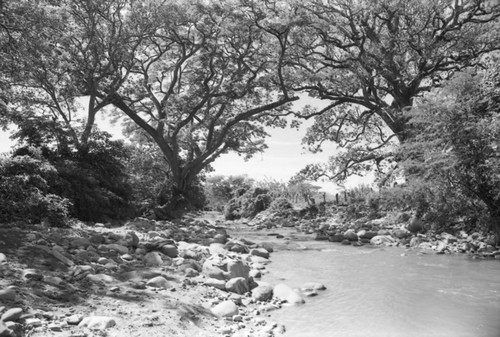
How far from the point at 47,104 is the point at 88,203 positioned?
7.05 metres

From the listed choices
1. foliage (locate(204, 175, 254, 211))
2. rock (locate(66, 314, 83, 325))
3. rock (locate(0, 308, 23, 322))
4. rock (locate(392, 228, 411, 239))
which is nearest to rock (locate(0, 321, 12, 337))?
rock (locate(0, 308, 23, 322))

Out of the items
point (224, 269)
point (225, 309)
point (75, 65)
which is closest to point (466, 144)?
point (224, 269)

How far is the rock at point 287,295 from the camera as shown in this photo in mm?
5162

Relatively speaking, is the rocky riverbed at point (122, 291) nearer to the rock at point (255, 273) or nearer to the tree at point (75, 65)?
the rock at point (255, 273)

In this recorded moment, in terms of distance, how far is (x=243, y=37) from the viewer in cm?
1677

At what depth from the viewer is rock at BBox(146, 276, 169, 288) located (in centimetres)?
497

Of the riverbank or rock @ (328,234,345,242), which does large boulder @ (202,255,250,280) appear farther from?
rock @ (328,234,345,242)

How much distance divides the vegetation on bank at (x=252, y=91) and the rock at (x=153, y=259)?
3.04m

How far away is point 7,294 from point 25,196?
15.9 feet

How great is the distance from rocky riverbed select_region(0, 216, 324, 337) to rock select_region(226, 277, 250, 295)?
1 centimetres

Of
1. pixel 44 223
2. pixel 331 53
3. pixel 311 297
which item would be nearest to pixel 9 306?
pixel 311 297

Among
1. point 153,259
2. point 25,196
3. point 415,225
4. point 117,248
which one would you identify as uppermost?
point 25,196

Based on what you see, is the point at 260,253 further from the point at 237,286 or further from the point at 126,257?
the point at 126,257

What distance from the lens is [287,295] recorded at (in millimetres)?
5309
